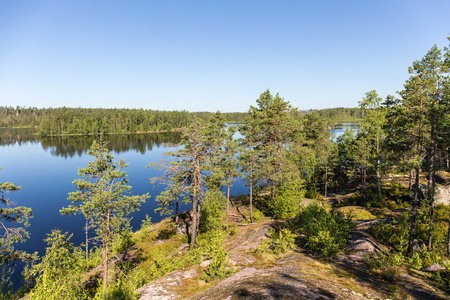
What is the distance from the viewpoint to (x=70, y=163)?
7106 cm

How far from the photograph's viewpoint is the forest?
11.8 meters

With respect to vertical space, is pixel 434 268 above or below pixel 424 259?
above

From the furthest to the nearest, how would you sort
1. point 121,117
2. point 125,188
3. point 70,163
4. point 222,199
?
1. point 121,117
2. point 70,163
3. point 222,199
4. point 125,188

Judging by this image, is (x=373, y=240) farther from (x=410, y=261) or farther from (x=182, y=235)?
(x=182, y=235)

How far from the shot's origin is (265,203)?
109 feet

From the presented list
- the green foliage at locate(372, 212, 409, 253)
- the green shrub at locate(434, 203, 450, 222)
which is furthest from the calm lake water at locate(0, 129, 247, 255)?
the green shrub at locate(434, 203, 450, 222)

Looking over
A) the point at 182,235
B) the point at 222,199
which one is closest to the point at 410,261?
the point at 222,199

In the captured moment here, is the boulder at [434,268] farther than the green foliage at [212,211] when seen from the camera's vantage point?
No

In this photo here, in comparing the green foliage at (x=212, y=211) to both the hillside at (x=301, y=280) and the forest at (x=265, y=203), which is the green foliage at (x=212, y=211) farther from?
the hillside at (x=301, y=280)

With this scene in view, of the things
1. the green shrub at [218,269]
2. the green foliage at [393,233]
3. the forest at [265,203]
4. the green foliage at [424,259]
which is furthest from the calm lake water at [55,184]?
the green foliage at [424,259]

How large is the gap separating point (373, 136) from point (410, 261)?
2436 cm

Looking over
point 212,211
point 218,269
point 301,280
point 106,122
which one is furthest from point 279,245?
point 106,122

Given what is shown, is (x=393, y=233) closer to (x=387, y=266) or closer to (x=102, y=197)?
(x=387, y=266)

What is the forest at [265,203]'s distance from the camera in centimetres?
1179
